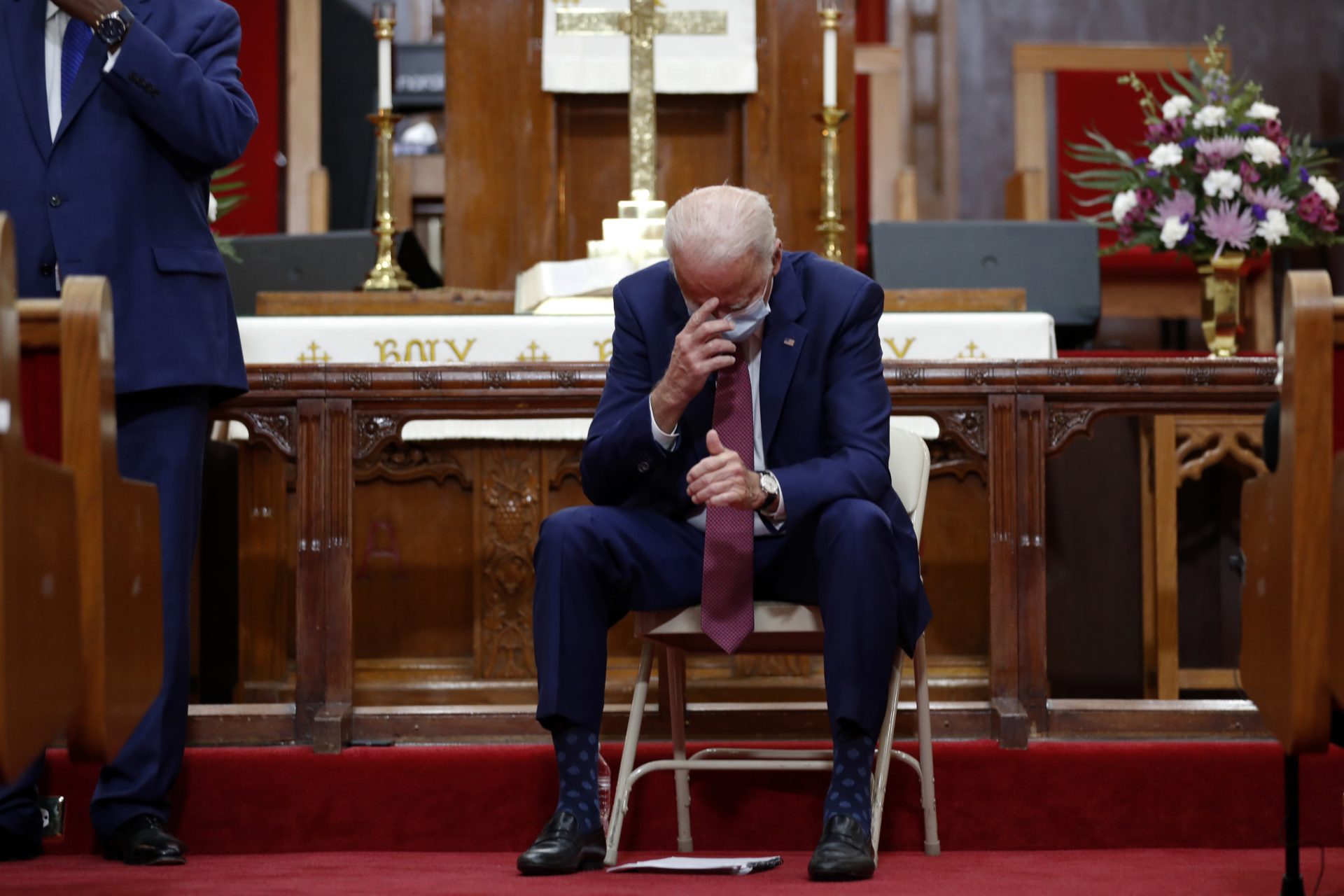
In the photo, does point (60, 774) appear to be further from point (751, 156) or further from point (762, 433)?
point (751, 156)

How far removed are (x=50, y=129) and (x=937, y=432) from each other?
1.98 m

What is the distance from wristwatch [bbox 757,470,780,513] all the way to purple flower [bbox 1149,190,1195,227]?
1.96 meters

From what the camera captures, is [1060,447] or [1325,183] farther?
[1325,183]

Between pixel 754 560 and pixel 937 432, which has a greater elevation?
pixel 937 432

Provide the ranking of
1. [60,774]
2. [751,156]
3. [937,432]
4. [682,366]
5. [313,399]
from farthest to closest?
1. [751,156]
2. [937,432]
3. [313,399]
4. [60,774]
5. [682,366]

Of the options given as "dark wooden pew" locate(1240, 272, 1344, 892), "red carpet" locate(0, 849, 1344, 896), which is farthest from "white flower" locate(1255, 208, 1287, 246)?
"dark wooden pew" locate(1240, 272, 1344, 892)

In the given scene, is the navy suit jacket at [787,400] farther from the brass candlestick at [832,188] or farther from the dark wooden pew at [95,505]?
the brass candlestick at [832,188]

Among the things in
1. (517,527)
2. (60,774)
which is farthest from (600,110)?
(60,774)

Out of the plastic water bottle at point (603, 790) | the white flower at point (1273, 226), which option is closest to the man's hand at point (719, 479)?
the plastic water bottle at point (603, 790)

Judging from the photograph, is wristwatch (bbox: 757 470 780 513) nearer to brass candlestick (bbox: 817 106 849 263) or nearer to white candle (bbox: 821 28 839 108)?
brass candlestick (bbox: 817 106 849 263)

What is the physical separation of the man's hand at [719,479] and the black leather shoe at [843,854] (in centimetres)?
55

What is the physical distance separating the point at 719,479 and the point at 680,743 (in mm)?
661

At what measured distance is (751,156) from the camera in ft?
16.0

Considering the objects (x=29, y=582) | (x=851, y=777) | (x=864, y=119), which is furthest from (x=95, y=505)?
(x=864, y=119)
